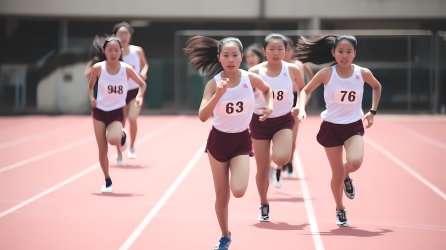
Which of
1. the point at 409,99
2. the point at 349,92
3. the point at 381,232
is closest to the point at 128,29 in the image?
the point at 349,92

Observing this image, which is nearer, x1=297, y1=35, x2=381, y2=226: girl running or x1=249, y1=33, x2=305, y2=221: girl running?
x1=297, y1=35, x2=381, y2=226: girl running

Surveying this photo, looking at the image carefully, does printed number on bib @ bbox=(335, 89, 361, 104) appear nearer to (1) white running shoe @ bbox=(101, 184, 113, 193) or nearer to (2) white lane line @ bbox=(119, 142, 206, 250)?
(2) white lane line @ bbox=(119, 142, 206, 250)

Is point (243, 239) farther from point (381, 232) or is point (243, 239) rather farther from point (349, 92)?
point (349, 92)

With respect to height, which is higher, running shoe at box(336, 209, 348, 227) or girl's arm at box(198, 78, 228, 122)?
girl's arm at box(198, 78, 228, 122)

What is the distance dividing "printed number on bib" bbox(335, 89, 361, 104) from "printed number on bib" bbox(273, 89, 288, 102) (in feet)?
2.40

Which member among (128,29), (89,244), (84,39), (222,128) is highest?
(84,39)

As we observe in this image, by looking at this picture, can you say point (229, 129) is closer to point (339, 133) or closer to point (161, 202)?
point (339, 133)

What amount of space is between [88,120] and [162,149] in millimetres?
7598

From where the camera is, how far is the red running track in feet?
19.9

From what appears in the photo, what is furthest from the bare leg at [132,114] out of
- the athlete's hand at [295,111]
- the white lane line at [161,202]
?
the athlete's hand at [295,111]

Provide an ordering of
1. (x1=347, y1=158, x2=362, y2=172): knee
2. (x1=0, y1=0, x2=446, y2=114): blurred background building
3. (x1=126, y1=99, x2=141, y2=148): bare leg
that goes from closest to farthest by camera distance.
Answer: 1. (x1=347, y1=158, x2=362, y2=172): knee
2. (x1=126, y1=99, x2=141, y2=148): bare leg
3. (x1=0, y1=0, x2=446, y2=114): blurred background building

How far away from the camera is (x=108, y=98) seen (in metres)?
8.58

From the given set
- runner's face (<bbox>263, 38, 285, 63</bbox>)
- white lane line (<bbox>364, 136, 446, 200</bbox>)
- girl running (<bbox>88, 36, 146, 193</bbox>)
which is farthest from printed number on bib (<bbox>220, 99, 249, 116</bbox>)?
white lane line (<bbox>364, 136, 446, 200</bbox>)

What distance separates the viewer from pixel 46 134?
53.0 feet
